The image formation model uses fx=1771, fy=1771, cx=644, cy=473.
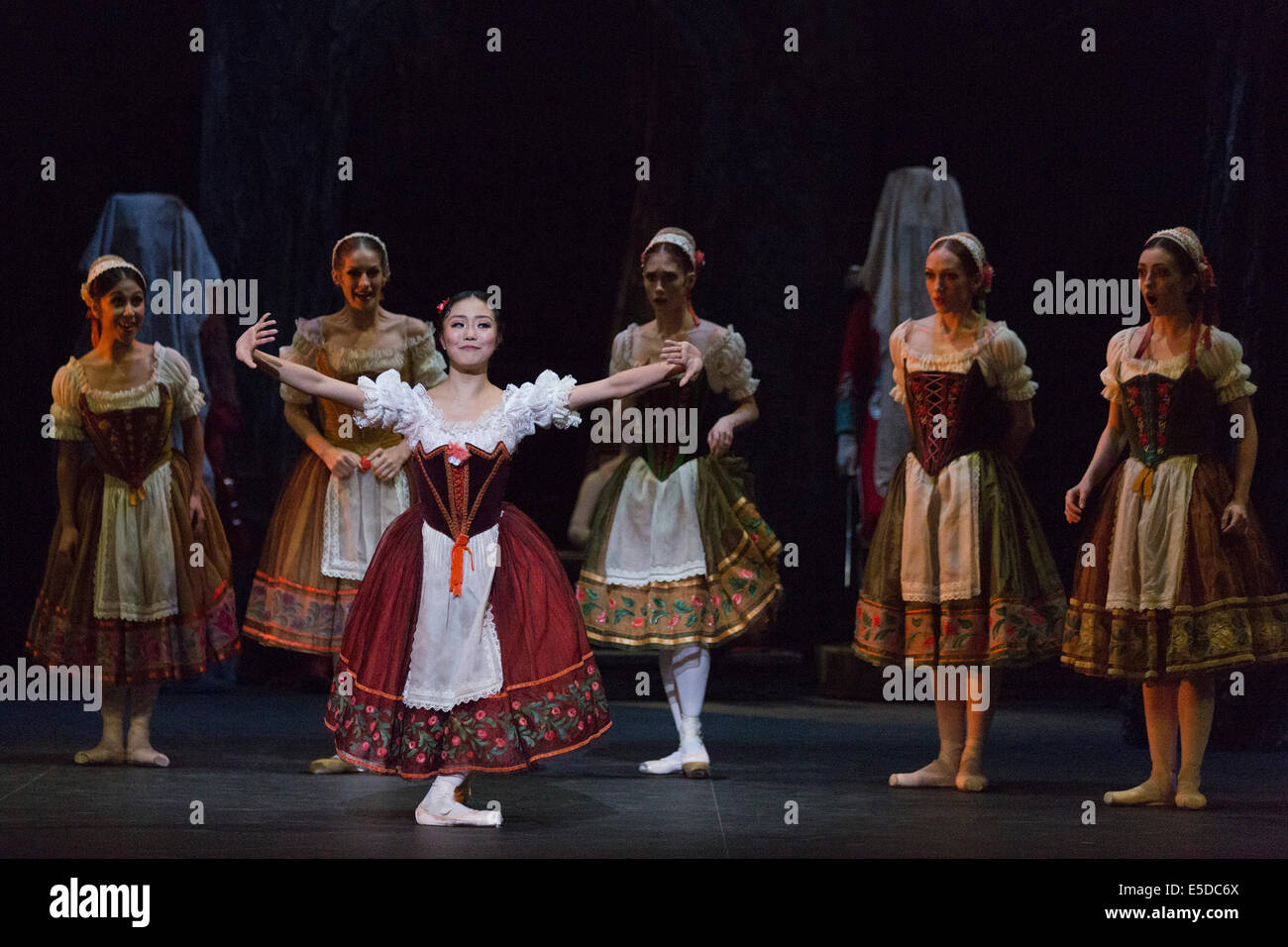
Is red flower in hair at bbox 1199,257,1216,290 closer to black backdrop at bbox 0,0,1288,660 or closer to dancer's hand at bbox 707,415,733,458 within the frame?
dancer's hand at bbox 707,415,733,458

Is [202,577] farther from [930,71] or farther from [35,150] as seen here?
[930,71]

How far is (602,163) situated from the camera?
723cm

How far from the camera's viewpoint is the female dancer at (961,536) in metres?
4.65

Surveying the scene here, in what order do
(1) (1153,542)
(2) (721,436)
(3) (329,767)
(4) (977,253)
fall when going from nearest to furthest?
(1) (1153,542) < (4) (977,253) < (3) (329,767) < (2) (721,436)

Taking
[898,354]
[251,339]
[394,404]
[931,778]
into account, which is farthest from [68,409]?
[931,778]

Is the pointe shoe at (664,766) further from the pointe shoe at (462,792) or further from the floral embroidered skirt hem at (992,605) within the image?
the pointe shoe at (462,792)

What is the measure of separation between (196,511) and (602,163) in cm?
271

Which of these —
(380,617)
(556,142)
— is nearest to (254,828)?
(380,617)

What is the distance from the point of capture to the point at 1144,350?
15.1 ft

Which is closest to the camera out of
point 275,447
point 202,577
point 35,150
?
point 202,577

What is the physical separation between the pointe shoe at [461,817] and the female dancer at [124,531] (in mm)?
1314

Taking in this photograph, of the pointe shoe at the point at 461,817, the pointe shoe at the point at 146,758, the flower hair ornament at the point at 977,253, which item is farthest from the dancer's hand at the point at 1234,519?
the pointe shoe at the point at 146,758

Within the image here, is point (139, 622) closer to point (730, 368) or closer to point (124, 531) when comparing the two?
point (124, 531)
